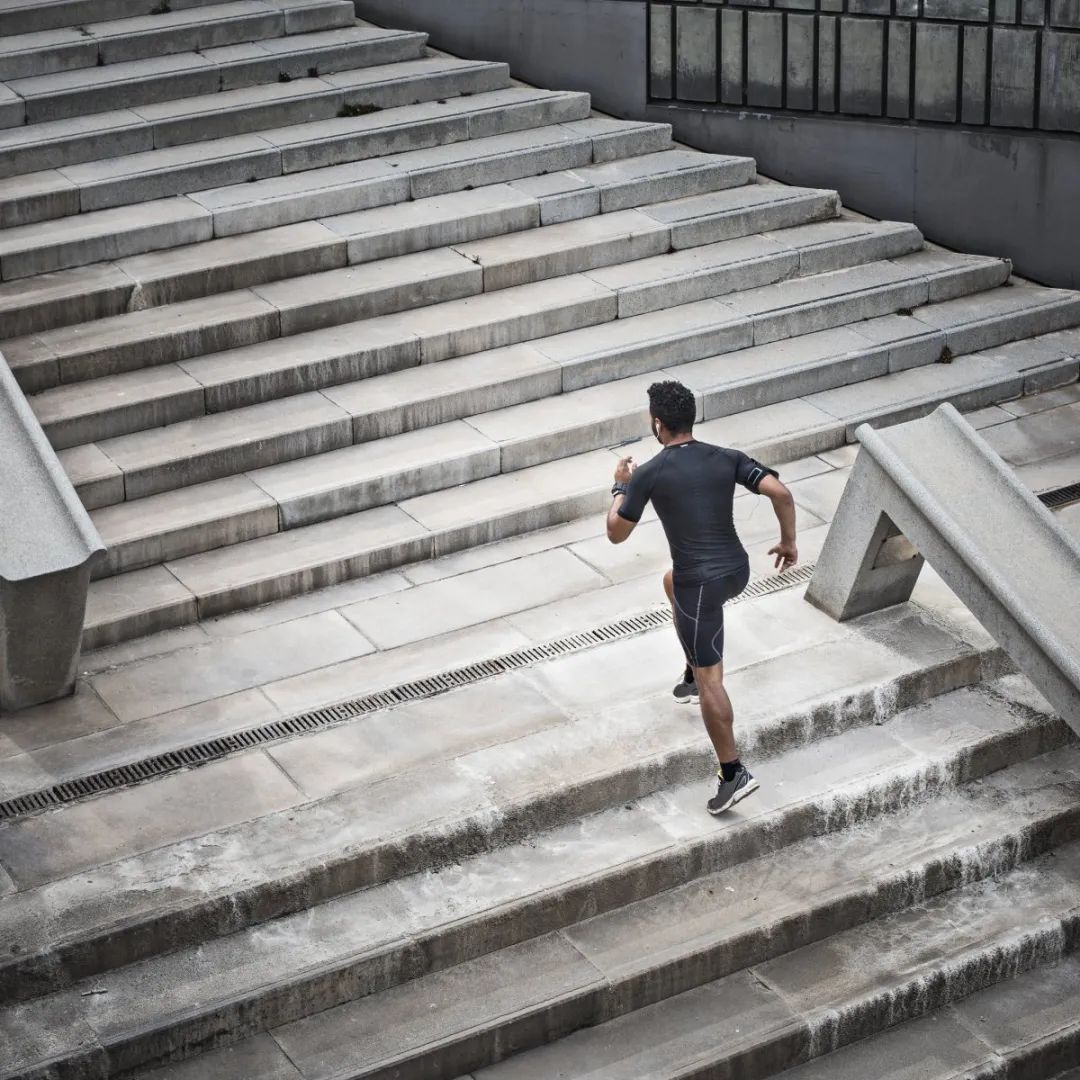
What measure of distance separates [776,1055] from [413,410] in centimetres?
439

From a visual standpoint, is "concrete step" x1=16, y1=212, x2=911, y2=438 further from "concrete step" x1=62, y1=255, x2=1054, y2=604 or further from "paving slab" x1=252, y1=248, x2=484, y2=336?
"concrete step" x1=62, y1=255, x2=1054, y2=604

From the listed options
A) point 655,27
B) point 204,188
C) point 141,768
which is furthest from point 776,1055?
point 655,27

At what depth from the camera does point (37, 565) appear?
23.7ft

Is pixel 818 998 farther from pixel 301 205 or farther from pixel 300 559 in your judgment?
pixel 301 205

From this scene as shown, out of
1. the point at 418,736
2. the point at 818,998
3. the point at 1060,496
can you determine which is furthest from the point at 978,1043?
the point at 1060,496

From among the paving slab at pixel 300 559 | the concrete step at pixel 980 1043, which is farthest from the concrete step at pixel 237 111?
the concrete step at pixel 980 1043

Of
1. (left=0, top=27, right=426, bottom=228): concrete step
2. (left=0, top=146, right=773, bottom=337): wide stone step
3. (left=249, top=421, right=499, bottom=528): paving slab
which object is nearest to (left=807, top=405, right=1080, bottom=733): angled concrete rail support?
(left=249, top=421, right=499, bottom=528): paving slab

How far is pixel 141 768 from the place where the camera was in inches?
290

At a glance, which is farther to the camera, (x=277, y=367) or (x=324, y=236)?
(x=324, y=236)

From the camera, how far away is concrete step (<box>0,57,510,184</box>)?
10.9m

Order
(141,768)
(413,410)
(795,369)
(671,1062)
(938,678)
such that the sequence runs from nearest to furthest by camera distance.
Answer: (671,1062)
(141,768)
(938,678)
(413,410)
(795,369)

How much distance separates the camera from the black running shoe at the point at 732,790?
7184 millimetres

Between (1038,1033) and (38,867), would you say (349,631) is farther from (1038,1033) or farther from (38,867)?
(1038,1033)

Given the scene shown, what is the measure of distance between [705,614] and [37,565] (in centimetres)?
274
